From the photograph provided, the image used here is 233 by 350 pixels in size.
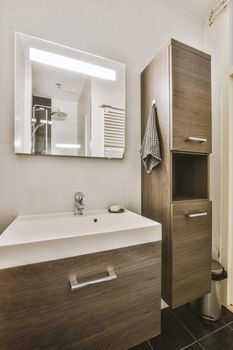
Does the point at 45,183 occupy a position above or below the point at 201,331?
above

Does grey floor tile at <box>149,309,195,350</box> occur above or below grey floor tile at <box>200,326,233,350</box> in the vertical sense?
below

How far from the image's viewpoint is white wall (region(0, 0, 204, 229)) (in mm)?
996

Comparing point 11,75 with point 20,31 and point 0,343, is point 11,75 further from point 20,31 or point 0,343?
point 0,343

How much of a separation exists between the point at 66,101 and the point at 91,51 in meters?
0.40

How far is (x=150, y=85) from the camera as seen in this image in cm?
121

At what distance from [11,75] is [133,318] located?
1.39m

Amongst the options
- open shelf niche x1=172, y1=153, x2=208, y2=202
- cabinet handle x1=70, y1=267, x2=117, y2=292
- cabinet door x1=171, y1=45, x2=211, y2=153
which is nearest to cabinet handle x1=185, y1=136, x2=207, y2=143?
cabinet door x1=171, y1=45, x2=211, y2=153

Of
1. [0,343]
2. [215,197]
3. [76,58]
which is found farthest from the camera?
[215,197]

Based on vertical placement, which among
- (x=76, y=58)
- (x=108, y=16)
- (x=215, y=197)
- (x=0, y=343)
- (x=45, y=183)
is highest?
(x=108, y=16)

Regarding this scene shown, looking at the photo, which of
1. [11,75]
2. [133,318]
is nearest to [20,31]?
[11,75]

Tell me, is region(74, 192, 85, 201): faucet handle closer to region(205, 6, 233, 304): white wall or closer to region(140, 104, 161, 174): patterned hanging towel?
region(140, 104, 161, 174): patterned hanging towel

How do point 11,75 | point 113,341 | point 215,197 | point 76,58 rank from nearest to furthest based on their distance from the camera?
point 113,341
point 11,75
point 76,58
point 215,197

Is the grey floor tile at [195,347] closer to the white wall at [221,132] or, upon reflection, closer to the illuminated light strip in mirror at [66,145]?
the white wall at [221,132]

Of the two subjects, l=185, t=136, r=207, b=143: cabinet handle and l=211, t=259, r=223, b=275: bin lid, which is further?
l=211, t=259, r=223, b=275: bin lid
